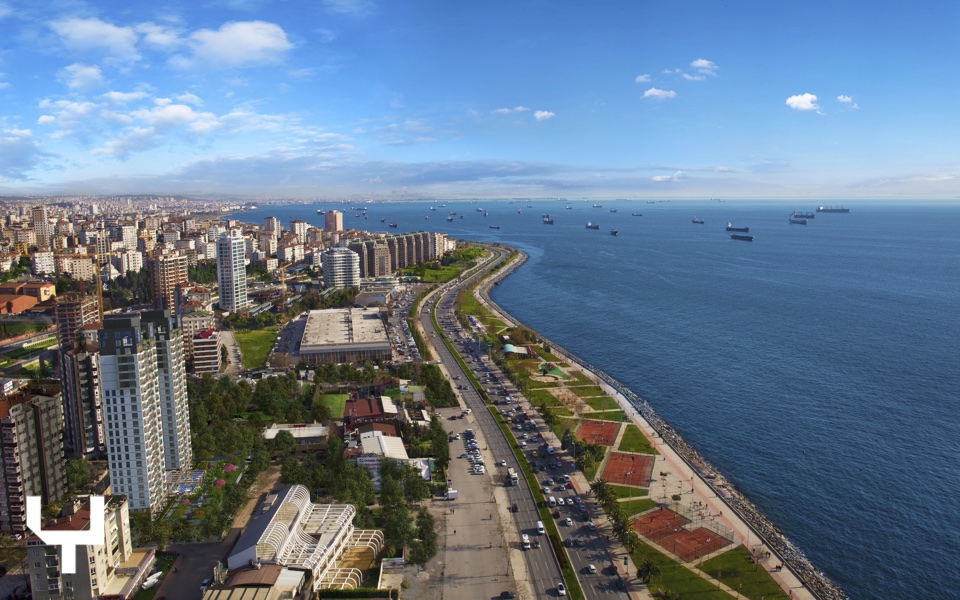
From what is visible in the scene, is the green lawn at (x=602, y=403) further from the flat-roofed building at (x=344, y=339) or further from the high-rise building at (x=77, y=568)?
the high-rise building at (x=77, y=568)

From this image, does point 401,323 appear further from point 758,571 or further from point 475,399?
point 758,571

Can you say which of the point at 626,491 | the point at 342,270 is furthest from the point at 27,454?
the point at 342,270

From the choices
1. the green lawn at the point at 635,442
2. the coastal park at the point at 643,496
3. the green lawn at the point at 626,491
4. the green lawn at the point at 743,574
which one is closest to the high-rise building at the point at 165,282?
the coastal park at the point at 643,496

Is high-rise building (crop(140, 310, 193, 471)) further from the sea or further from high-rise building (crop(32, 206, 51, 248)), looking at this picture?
high-rise building (crop(32, 206, 51, 248))

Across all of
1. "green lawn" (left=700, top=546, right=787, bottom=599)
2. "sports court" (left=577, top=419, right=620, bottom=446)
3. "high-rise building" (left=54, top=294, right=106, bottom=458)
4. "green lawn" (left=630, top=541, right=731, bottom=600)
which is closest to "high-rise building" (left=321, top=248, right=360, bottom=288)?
"high-rise building" (left=54, top=294, right=106, bottom=458)

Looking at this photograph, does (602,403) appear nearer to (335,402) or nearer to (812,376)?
(812,376)

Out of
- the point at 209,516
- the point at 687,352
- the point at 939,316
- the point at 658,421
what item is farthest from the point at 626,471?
the point at 939,316

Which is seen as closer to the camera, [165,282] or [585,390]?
[585,390]
